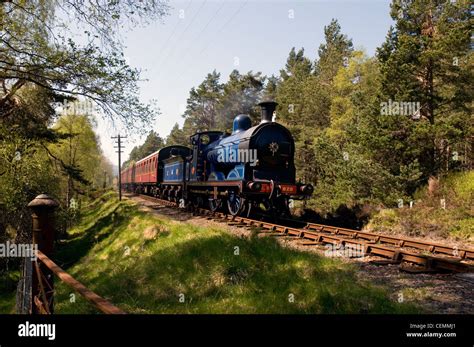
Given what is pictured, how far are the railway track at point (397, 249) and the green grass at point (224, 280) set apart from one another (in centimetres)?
123

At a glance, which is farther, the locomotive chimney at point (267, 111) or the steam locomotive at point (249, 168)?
the locomotive chimney at point (267, 111)

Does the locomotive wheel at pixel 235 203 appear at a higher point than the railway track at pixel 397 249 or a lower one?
higher

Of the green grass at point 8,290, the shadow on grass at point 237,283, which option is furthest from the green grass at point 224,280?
the green grass at point 8,290

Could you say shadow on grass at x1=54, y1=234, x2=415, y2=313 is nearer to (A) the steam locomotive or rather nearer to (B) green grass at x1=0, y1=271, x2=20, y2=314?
(A) the steam locomotive

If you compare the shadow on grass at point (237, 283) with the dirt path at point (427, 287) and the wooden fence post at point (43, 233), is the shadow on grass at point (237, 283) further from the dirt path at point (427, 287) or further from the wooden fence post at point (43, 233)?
the wooden fence post at point (43, 233)

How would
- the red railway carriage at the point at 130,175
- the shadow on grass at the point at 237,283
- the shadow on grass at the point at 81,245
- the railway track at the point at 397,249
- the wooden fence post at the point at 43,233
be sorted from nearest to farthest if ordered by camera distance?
1. the wooden fence post at the point at 43,233
2. the shadow on grass at the point at 237,283
3. the railway track at the point at 397,249
4. the shadow on grass at the point at 81,245
5. the red railway carriage at the point at 130,175

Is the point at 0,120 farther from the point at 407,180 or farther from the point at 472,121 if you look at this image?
the point at 472,121

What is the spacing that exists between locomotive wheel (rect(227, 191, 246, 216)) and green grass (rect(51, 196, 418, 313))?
2260mm

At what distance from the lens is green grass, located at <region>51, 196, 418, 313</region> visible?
6.24m

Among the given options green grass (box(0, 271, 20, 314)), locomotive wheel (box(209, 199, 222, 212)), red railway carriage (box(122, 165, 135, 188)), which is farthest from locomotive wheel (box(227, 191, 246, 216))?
red railway carriage (box(122, 165, 135, 188))

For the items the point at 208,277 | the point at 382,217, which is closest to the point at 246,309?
the point at 208,277

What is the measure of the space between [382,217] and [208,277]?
8359 millimetres

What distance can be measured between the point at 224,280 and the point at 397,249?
418 cm

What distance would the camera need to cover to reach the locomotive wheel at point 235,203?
46.6 ft
